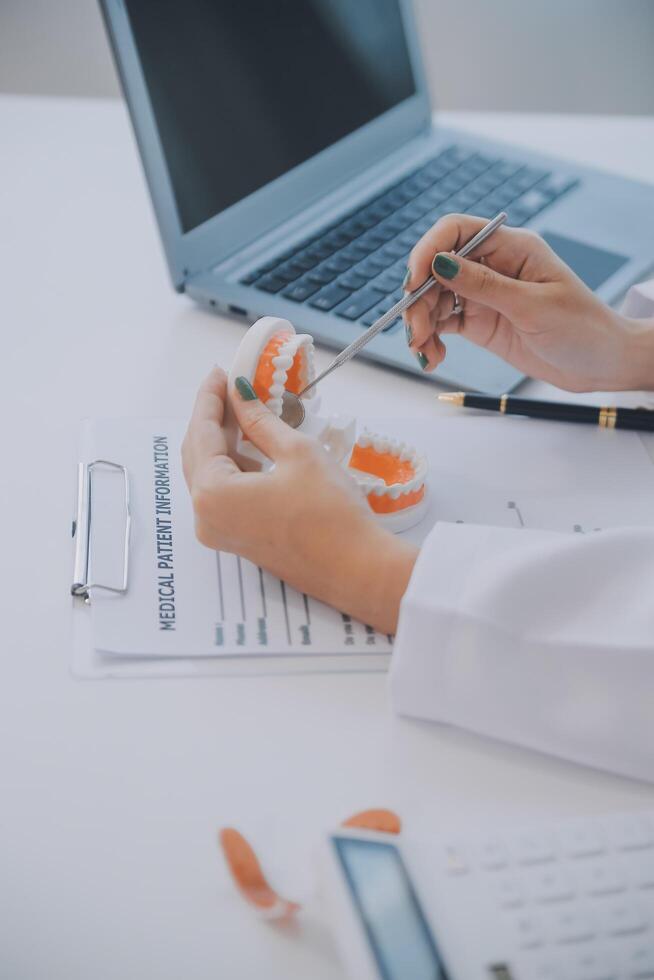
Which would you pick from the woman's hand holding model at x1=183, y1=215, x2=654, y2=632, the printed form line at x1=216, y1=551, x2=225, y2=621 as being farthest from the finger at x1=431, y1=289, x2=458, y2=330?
the printed form line at x1=216, y1=551, x2=225, y2=621

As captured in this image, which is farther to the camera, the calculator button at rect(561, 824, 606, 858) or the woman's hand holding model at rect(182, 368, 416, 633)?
the woman's hand holding model at rect(182, 368, 416, 633)

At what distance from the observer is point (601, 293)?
111 centimetres

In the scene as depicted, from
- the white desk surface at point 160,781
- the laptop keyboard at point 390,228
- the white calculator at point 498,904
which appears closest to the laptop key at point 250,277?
the laptop keyboard at point 390,228

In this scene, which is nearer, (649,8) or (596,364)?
(596,364)

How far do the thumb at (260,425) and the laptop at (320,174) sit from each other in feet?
0.82

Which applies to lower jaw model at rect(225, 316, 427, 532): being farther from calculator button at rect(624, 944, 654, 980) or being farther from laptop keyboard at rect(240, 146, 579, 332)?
calculator button at rect(624, 944, 654, 980)

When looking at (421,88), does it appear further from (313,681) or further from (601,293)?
(313,681)

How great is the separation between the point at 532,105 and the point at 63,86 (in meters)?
1.16

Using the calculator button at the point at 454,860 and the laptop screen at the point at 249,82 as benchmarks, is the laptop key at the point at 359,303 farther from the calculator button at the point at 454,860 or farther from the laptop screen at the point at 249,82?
the calculator button at the point at 454,860

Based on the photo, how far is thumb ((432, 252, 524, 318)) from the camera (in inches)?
34.7

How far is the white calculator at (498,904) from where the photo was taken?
495mm

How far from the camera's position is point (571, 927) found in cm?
51

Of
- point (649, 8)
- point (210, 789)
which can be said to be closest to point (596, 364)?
point (210, 789)

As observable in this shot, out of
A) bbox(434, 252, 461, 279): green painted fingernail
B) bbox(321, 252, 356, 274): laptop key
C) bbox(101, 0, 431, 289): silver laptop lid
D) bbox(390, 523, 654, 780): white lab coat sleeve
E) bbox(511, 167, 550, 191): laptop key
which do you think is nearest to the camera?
bbox(390, 523, 654, 780): white lab coat sleeve
